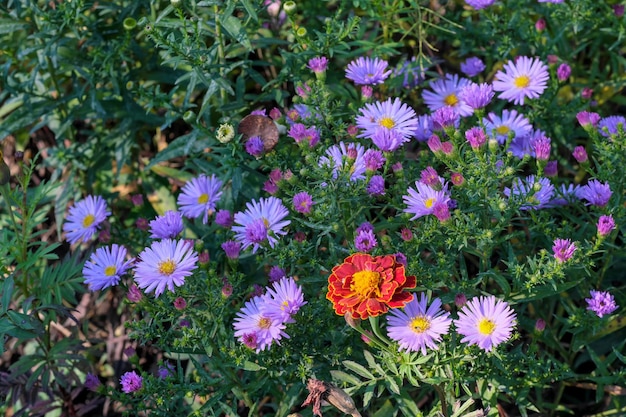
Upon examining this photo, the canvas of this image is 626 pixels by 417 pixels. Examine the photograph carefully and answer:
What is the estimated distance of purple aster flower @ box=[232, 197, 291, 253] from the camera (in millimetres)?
2057

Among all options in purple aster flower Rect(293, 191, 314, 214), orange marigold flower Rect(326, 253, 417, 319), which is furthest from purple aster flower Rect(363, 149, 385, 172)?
orange marigold flower Rect(326, 253, 417, 319)

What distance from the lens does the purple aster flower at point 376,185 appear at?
6.77 feet

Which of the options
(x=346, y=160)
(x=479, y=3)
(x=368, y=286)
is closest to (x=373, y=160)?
(x=346, y=160)

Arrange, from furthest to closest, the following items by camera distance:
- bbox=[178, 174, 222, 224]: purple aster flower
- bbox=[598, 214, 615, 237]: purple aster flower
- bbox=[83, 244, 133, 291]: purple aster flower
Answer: bbox=[178, 174, 222, 224]: purple aster flower < bbox=[83, 244, 133, 291]: purple aster flower < bbox=[598, 214, 615, 237]: purple aster flower

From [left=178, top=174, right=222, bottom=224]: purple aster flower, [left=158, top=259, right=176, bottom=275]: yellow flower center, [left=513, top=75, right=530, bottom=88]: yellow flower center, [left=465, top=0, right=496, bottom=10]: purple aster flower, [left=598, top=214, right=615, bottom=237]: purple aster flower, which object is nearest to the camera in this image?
[left=598, top=214, right=615, bottom=237]: purple aster flower

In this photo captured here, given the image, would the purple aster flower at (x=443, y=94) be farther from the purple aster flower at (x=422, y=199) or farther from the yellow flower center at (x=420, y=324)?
the yellow flower center at (x=420, y=324)

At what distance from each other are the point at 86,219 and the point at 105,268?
36 cm

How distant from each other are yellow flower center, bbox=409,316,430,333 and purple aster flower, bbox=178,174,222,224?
31.3 inches

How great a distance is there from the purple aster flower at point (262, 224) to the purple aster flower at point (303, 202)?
0.10 m

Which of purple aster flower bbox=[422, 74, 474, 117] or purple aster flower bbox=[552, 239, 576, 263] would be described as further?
purple aster flower bbox=[422, 74, 474, 117]

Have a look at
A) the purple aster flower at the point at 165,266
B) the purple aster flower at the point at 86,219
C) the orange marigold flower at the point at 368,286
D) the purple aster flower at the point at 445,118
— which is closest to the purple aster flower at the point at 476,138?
the purple aster flower at the point at 445,118

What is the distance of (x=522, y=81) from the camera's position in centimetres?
257

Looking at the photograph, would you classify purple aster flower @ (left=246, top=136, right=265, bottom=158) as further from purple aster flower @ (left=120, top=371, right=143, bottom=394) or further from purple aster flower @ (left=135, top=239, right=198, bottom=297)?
purple aster flower @ (left=120, top=371, right=143, bottom=394)

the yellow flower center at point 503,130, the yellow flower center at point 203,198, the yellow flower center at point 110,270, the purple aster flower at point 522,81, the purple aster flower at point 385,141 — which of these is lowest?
the yellow flower center at point 110,270
